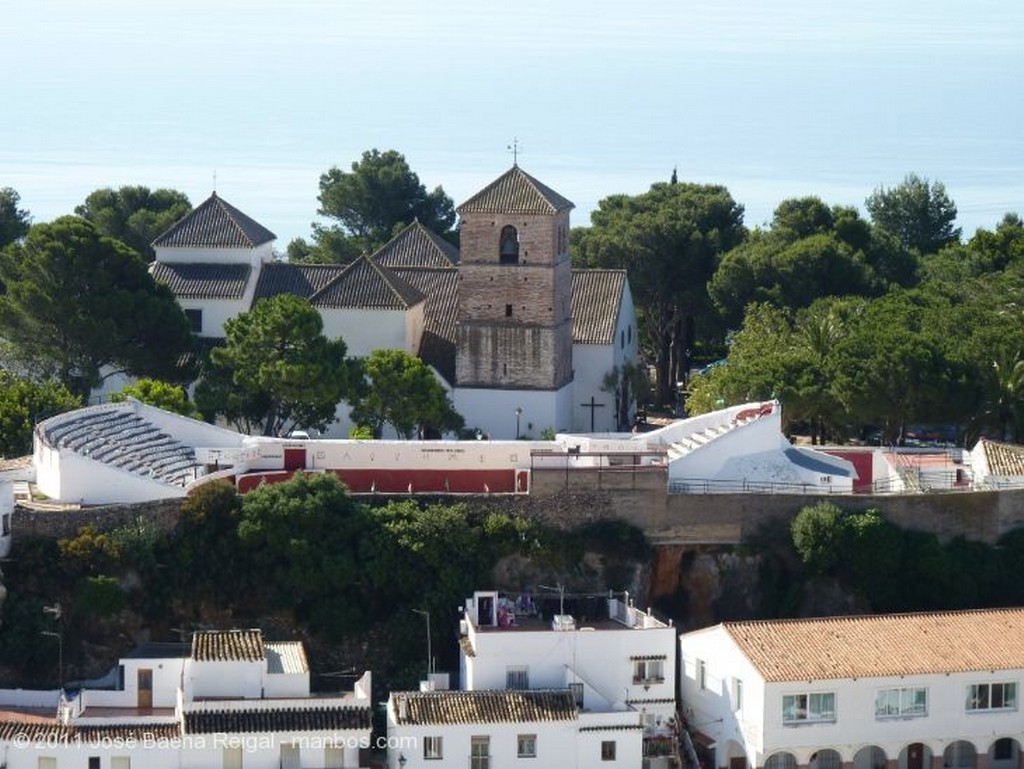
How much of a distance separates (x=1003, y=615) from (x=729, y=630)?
17.1 feet

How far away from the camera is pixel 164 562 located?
51531 millimetres

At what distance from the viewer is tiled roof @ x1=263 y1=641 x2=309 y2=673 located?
48.3 meters

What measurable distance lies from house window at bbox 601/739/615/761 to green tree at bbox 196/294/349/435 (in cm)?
1666

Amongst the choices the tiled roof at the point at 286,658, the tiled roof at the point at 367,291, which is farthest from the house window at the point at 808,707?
the tiled roof at the point at 367,291

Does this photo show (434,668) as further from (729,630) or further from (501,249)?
(501,249)

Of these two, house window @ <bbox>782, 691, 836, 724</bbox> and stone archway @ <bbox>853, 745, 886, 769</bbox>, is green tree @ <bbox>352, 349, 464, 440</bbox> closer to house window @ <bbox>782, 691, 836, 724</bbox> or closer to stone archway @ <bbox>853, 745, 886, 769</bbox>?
stone archway @ <bbox>853, 745, 886, 769</bbox>

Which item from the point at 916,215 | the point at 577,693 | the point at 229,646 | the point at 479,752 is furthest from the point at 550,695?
the point at 916,215

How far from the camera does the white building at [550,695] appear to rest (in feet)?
155

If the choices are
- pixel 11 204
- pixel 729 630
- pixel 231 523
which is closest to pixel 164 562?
pixel 231 523

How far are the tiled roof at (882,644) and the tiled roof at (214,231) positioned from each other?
24354mm

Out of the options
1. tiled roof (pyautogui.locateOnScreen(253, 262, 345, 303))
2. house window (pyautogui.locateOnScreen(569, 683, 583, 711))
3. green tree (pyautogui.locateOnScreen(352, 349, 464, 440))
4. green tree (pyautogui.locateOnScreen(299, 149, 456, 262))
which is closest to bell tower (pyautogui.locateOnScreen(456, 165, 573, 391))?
green tree (pyautogui.locateOnScreen(352, 349, 464, 440))

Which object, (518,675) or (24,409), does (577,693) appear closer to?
(518,675)

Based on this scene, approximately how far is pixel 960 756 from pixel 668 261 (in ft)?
98.1

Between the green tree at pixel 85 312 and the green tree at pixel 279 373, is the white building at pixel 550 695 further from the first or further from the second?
the green tree at pixel 85 312
